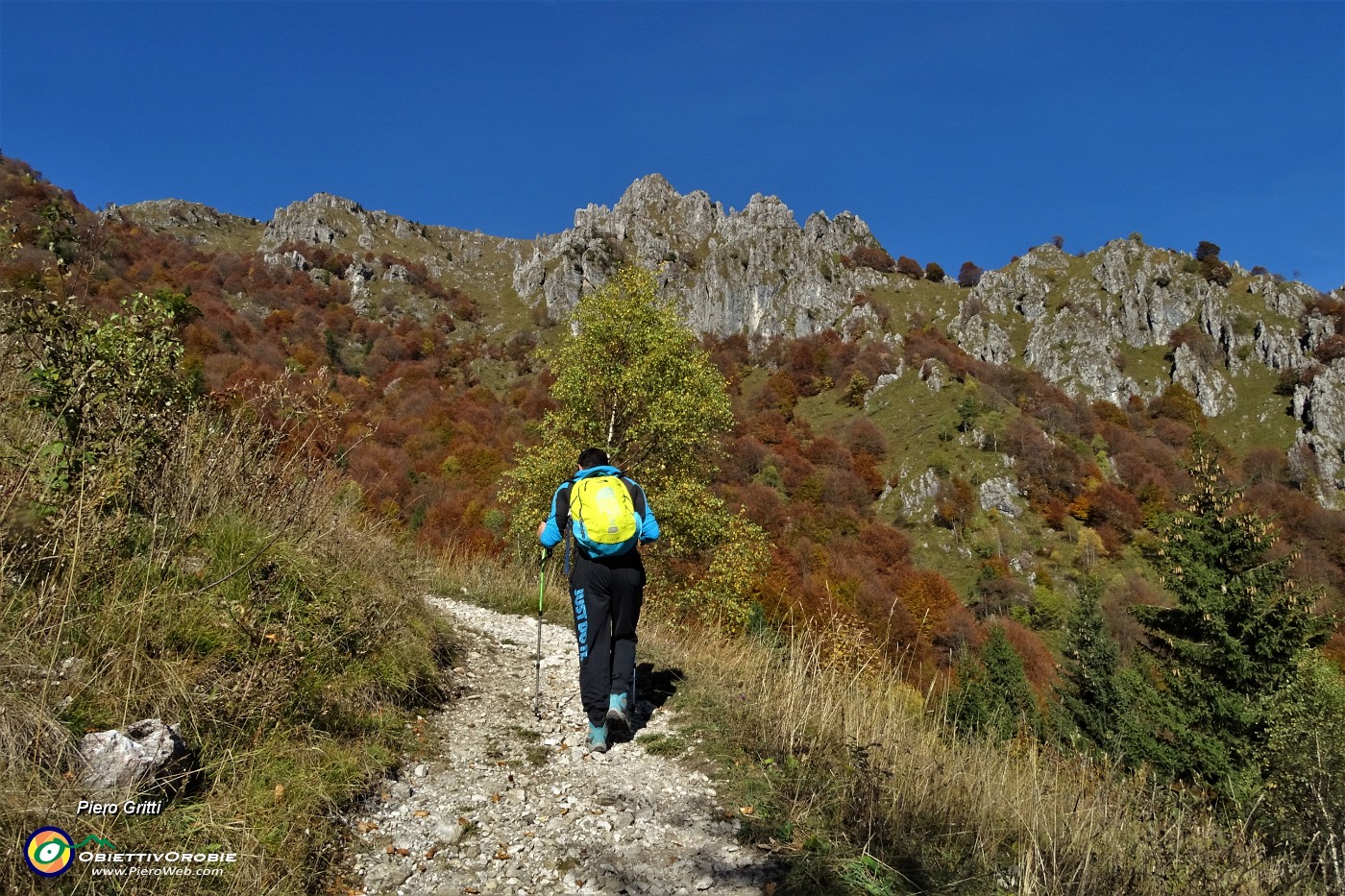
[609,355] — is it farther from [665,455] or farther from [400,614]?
[400,614]

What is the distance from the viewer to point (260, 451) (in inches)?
234

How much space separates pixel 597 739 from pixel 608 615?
2.96 ft

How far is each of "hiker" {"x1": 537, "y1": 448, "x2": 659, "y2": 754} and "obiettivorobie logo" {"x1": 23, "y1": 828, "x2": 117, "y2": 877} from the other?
2957 mm

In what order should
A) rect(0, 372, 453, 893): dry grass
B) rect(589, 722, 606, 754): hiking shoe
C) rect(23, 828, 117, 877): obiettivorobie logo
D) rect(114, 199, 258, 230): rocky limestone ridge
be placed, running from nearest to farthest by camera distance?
rect(23, 828, 117, 877): obiettivorobie logo, rect(0, 372, 453, 893): dry grass, rect(589, 722, 606, 754): hiking shoe, rect(114, 199, 258, 230): rocky limestone ridge

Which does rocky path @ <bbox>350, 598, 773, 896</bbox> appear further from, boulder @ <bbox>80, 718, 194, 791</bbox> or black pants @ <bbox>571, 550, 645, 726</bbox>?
boulder @ <bbox>80, 718, 194, 791</bbox>

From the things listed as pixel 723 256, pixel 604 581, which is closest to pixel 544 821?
pixel 604 581

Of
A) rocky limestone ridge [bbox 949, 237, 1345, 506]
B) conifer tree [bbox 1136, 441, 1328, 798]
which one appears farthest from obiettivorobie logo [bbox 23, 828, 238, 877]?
rocky limestone ridge [bbox 949, 237, 1345, 506]

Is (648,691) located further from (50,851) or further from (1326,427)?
(1326,427)

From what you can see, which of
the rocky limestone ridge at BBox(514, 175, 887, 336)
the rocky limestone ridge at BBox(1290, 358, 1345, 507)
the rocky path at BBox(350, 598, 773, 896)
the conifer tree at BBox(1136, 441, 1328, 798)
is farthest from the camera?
the rocky limestone ridge at BBox(514, 175, 887, 336)

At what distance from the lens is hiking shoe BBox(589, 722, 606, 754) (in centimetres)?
484

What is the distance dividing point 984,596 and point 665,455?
62.1 metres

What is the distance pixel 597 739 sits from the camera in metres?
4.87

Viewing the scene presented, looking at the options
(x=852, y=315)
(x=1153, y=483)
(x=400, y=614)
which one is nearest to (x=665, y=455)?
(x=400, y=614)

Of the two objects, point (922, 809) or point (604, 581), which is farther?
point (604, 581)
